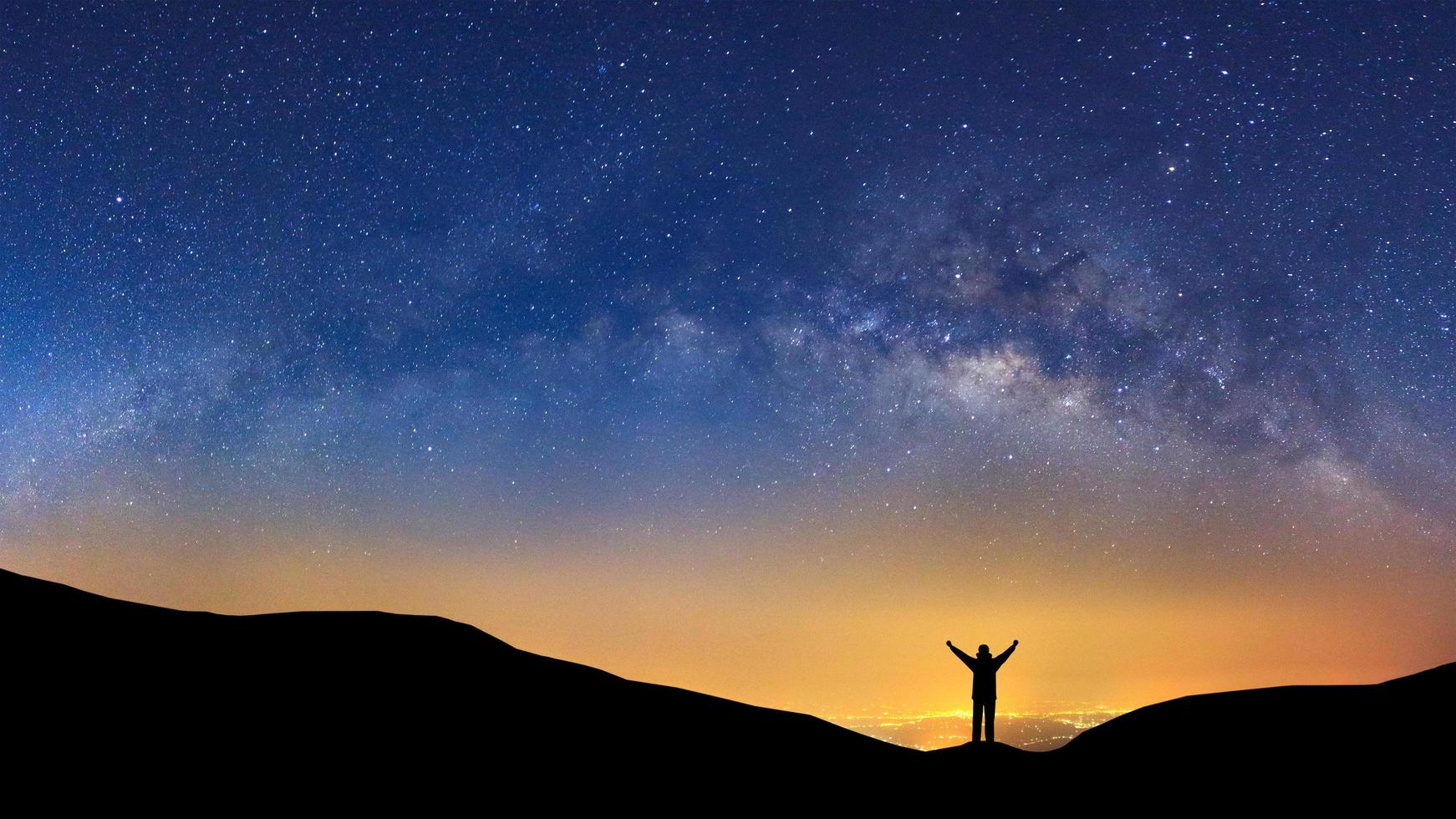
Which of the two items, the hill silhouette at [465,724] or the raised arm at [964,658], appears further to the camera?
the raised arm at [964,658]

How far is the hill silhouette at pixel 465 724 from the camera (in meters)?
9.57

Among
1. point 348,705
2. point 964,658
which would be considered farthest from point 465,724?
point 964,658

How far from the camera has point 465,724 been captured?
453 inches

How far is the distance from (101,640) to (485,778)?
18.8 feet

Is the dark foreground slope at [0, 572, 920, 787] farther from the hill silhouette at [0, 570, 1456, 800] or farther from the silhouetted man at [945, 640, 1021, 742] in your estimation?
the silhouetted man at [945, 640, 1021, 742]

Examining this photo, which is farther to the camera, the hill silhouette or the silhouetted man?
the silhouetted man

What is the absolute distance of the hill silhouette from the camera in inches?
377

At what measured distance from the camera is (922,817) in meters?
11.5

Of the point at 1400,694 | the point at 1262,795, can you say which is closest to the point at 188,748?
the point at 1262,795

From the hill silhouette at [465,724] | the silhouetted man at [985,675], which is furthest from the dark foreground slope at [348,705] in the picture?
the silhouetted man at [985,675]

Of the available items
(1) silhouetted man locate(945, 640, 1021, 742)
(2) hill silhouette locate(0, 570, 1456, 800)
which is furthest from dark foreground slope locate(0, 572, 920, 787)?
(1) silhouetted man locate(945, 640, 1021, 742)

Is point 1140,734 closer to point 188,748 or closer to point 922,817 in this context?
point 922,817

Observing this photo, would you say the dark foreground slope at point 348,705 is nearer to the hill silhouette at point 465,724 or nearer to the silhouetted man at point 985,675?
the hill silhouette at point 465,724

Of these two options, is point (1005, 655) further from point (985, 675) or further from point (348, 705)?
point (348, 705)
